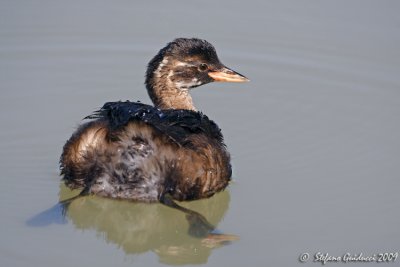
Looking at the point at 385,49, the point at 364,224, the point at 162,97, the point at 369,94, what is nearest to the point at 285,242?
the point at 364,224

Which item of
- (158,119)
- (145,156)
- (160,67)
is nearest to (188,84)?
(160,67)

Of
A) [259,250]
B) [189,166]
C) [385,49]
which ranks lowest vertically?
[259,250]

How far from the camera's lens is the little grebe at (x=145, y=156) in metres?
6.65

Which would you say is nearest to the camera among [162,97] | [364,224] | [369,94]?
[364,224]

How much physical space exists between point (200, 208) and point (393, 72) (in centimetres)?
338

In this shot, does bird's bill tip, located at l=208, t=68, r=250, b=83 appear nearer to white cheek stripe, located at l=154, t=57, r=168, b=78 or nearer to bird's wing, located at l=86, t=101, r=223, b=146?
white cheek stripe, located at l=154, t=57, r=168, b=78

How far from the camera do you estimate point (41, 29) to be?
10188 mm

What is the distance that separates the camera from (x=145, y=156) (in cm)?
666

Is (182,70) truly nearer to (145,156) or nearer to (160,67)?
(160,67)

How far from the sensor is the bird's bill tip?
27.6 ft

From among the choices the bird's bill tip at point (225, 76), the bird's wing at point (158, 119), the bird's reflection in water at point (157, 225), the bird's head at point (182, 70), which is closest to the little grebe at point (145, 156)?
the bird's wing at point (158, 119)

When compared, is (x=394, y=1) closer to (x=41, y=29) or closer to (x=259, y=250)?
(x=41, y=29)

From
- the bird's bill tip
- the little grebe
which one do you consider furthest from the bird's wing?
the bird's bill tip

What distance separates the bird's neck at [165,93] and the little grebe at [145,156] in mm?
1026
